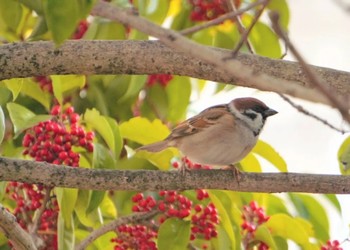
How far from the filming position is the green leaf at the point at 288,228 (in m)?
2.62

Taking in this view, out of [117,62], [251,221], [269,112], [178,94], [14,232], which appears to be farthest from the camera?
[269,112]

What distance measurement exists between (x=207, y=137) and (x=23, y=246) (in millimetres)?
1118

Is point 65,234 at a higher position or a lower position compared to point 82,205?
lower

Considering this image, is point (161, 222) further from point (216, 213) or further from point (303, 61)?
point (303, 61)

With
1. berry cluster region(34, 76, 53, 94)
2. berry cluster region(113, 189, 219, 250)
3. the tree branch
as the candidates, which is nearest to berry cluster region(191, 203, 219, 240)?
berry cluster region(113, 189, 219, 250)

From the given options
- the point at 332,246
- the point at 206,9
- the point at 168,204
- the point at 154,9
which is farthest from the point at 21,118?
the point at 332,246

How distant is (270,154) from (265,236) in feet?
0.96

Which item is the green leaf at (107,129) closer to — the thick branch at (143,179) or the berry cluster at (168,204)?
the berry cluster at (168,204)

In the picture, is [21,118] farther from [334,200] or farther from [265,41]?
[334,200]

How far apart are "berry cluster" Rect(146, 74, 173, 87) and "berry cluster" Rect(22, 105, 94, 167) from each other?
61cm

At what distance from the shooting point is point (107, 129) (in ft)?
7.97

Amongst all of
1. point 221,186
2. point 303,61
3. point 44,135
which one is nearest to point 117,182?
point 221,186

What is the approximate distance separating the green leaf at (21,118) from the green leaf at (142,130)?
12.0 inches

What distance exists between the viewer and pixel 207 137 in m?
3.18
